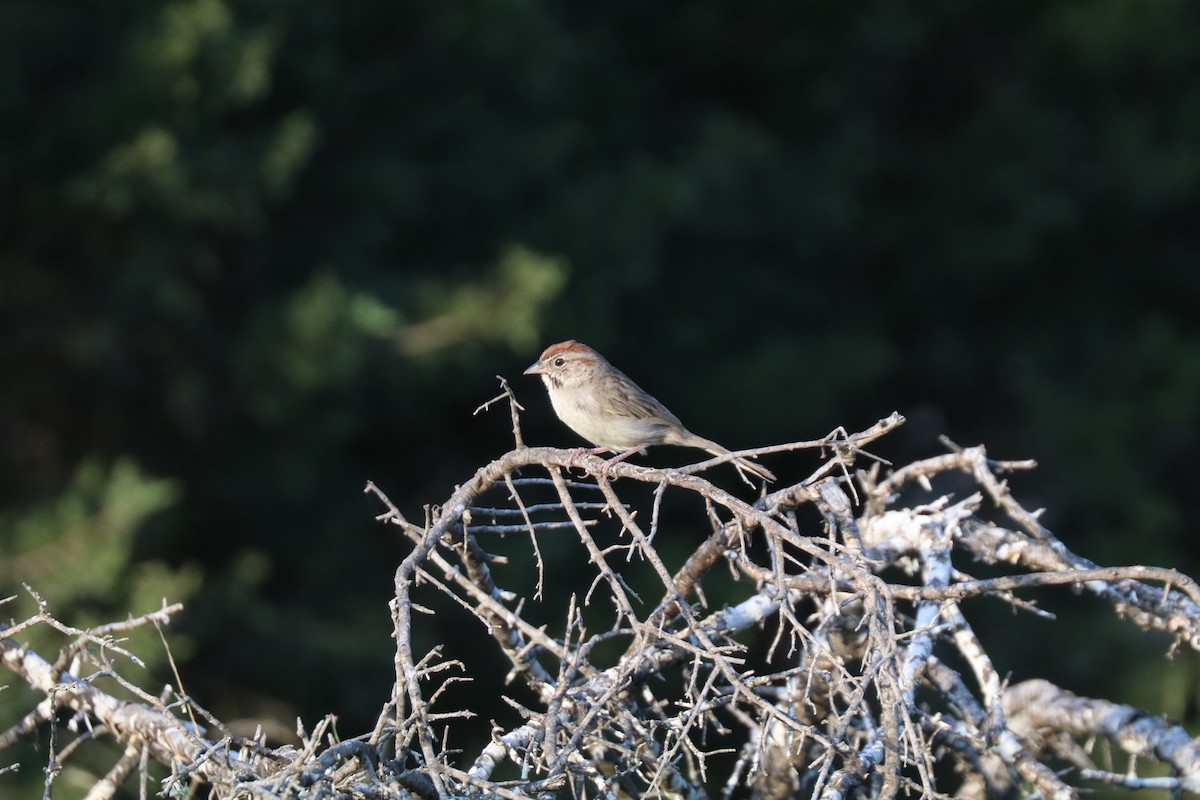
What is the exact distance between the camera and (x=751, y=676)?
2.61 metres

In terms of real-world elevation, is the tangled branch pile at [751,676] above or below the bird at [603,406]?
below

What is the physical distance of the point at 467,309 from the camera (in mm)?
7797

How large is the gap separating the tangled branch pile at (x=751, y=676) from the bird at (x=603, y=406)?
136cm

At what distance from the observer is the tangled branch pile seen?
2.31m

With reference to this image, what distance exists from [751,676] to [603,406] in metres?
2.10

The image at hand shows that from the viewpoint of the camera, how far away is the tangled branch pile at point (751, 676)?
2307 mm

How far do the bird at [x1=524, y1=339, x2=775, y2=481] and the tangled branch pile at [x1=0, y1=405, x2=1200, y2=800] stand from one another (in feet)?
4.45

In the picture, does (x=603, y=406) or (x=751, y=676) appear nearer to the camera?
(x=751, y=676)

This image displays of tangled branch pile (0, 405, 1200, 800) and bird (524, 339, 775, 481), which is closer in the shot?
tangled branch pile (0, 405, 1200, 800)

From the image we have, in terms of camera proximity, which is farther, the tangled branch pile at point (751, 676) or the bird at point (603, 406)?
the bird at point (603, 406)

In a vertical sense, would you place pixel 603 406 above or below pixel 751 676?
above

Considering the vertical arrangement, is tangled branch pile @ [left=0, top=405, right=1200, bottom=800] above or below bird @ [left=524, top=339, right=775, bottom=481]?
below

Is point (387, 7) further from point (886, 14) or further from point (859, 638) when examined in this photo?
point (859, 638)

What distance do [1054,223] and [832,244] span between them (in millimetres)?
1902
